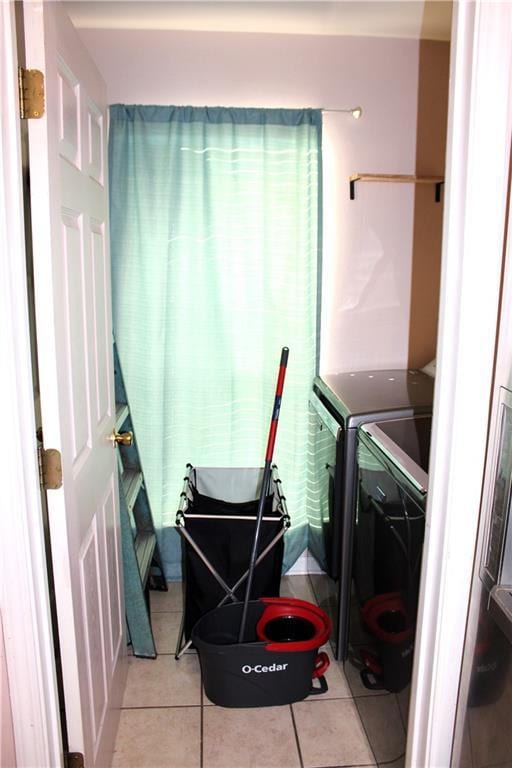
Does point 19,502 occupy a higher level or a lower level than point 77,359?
lower

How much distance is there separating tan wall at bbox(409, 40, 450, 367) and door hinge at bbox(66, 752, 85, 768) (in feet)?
6.94

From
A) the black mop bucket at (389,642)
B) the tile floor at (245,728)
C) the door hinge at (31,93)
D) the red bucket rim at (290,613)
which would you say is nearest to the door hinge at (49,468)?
the door hinge at (31,93)

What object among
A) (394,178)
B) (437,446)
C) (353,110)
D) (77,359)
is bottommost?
(437,446)

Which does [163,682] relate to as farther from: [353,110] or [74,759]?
[353,110]

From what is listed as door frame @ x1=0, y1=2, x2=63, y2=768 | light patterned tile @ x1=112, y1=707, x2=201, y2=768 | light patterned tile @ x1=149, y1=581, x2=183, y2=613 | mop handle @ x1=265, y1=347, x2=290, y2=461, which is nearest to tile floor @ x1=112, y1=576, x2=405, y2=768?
light patterned tile @ x1=112, y1=707, x2=201, y2=768

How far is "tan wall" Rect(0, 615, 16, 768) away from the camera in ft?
4.43

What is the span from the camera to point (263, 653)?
2.11 metres

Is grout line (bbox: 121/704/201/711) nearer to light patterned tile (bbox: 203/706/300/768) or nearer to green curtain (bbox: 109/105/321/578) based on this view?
light patterned tile (bbox: 203/706/300/768)

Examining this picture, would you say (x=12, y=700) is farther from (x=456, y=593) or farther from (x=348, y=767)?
(x=348, y=767)

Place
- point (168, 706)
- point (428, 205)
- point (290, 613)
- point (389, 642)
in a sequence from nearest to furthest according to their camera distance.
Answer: point (389, 642) → point (168, 706) → point (290, 613) → point (428, 205)

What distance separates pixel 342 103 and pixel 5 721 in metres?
2.55

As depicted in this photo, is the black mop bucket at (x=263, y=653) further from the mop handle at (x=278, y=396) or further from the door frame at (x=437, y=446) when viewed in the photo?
the door frame at (x=437, y=446)

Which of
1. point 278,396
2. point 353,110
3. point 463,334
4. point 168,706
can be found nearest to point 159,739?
point 168,706

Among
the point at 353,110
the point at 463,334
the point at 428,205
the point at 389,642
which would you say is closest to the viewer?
the point at 463,334
